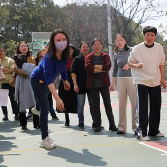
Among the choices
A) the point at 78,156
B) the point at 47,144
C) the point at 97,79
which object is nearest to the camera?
the point at 78,156

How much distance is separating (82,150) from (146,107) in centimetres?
140

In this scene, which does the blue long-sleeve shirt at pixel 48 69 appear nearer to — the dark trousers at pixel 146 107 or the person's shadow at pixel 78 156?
the person's shadow at pixel 78 156

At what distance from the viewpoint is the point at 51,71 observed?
5262mm

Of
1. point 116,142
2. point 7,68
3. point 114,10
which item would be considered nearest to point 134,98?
point 116,142

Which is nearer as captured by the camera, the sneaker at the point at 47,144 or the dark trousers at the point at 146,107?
the sneaker at the point at 47,144

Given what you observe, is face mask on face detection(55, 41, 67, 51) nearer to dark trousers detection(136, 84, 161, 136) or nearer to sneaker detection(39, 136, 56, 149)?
sneaker detection(39, 136, 56, 149)

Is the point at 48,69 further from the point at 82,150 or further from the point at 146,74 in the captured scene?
the point at 146,74

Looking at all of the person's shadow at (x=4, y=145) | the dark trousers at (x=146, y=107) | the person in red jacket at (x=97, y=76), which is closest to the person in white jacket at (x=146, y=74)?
the dark trousers at (x=146, y=107)

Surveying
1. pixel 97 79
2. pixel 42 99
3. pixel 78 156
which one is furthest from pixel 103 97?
pixel 78 156

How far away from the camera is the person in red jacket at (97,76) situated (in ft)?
22.8

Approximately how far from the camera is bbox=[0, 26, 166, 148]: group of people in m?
5.42

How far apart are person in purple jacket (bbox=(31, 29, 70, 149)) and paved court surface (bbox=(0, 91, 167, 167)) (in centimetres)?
39

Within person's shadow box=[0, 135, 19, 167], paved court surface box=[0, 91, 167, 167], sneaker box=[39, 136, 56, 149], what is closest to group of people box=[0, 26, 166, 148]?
sneaker box=[39, 136, 56, 149]

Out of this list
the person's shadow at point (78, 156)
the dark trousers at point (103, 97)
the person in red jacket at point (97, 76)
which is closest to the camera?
the person's shadow at point (78, 156)
